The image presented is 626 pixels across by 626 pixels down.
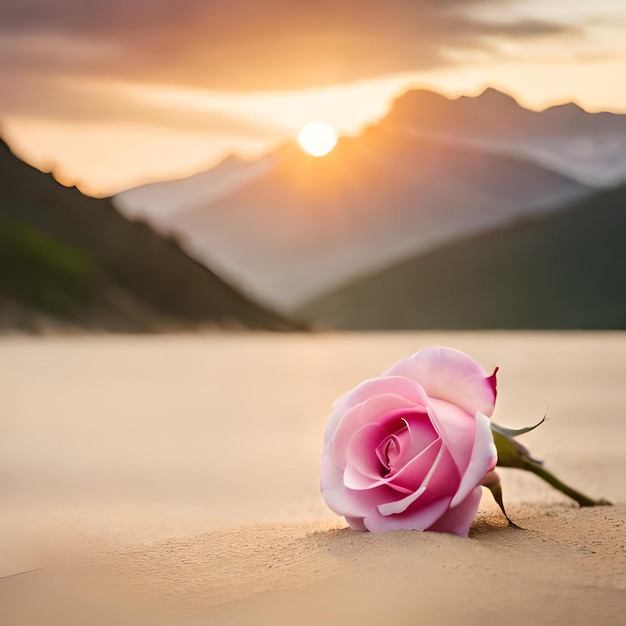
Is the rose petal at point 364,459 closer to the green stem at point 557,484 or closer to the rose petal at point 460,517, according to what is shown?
the rose petal at point 460,517

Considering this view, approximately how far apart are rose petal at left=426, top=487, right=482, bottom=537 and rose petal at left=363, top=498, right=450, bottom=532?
2 cm

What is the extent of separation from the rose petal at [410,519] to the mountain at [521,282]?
82.0 m

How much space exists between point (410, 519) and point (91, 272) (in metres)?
75.3

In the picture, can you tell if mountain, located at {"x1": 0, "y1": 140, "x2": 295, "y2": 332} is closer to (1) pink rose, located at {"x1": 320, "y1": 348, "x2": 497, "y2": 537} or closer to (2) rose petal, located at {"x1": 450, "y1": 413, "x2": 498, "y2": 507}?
(1) pink rose, located at {"x1": 320, "y1": 348, "x2": 497, "y2": 537}

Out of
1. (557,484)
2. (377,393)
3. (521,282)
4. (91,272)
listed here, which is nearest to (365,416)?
(377,393)

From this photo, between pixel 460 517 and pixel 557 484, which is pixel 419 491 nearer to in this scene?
pixel 460 517

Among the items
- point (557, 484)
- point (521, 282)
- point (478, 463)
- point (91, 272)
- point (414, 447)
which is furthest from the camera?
point (521, 282)

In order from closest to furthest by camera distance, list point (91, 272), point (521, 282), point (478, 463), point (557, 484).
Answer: point (478, 463)
point (557, 484)
point (91, 272)
point (521, 282)

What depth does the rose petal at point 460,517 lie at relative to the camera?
149 cm

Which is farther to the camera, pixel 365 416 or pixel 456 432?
pixel 365 416

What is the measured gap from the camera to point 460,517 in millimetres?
1503

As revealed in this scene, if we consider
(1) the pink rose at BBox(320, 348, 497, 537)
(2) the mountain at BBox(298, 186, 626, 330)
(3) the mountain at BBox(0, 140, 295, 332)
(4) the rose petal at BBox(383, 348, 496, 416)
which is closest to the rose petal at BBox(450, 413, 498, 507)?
(1) the pink rose at BBox(320, 348, 497, 537)

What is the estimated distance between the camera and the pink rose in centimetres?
148

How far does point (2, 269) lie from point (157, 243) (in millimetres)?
15540
